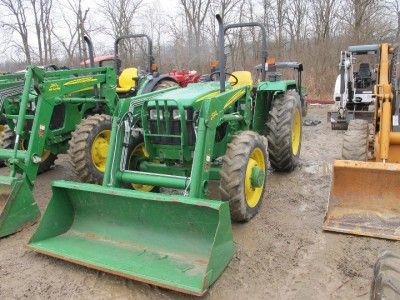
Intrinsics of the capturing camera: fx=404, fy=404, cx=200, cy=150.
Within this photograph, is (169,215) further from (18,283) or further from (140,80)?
(140,80)

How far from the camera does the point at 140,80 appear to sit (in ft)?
26.0

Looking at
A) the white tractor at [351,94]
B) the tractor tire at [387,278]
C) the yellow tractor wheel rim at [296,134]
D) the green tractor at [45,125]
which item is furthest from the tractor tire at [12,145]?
the white tractor at [351,94]

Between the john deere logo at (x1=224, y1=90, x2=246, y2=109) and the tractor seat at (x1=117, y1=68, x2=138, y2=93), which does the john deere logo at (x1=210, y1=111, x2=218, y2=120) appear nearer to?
the john deere logo at (x1=224, y1=90, x2=246, y2=109)

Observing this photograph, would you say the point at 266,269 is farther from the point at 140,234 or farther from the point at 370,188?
the point at 370,188

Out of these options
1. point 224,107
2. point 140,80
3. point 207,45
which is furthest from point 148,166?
point 207,45

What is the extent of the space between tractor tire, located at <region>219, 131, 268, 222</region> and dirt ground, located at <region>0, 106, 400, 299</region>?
22 centimetres

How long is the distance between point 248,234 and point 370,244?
1.15 meters

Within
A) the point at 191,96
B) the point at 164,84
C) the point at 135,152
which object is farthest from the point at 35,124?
the point at 164,84

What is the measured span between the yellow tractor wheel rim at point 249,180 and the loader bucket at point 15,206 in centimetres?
236

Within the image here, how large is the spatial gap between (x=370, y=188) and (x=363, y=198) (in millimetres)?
126

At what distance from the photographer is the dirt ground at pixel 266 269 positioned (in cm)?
311

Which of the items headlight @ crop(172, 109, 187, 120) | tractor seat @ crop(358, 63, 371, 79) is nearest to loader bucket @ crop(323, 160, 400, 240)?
headlight @ crop(172, 109, 187, 120)

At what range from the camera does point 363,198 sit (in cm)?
419

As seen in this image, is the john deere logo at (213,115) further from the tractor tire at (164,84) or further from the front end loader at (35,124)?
the tractor tire at (164,84)
